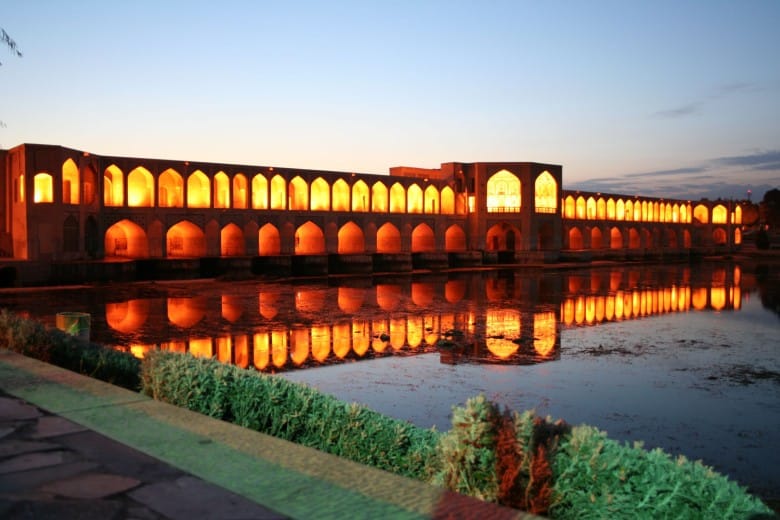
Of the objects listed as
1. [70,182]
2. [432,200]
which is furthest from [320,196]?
[70,182]

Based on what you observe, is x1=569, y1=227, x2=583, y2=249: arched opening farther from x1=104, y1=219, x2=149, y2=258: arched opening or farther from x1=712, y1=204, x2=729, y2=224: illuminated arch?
x1=104, y1=219, x2=149, y2=258: arched opening

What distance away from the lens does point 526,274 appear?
86.6 ft

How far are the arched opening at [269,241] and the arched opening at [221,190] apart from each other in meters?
2.01

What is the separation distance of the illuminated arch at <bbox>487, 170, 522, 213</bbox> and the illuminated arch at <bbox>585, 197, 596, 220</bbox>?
9010 mm

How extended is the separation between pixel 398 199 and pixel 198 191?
10298 mm

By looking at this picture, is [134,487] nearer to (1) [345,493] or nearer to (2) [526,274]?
(1) [345,493]

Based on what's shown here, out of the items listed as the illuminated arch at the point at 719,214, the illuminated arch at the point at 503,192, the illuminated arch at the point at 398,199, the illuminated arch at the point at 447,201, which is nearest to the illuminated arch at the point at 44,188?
the illuminated arch at the point at 398,199

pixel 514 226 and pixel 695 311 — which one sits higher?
pixel 514 226

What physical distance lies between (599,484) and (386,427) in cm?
124

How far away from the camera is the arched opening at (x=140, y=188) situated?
2447 cm

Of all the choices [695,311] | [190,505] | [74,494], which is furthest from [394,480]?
[695,311]

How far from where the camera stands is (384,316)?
1305 centimetres

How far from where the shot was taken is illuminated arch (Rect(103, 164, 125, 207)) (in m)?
23.5

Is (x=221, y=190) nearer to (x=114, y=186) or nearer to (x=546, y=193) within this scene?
(x=114, y=186)
